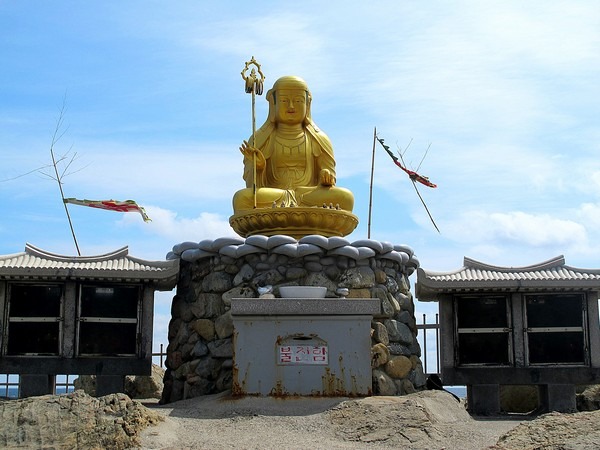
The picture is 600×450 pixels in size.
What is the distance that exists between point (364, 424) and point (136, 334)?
13.3ft

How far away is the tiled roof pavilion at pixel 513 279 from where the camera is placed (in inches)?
411

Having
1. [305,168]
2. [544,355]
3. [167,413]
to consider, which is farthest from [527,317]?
[167,413]

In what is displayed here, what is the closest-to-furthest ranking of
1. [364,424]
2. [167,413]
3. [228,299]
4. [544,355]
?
[364,424], [167,413], [228,299], [544,355]

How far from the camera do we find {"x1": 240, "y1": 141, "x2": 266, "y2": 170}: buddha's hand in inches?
451

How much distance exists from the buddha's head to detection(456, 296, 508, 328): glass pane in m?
3.58

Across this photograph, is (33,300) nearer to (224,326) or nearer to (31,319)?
(31,319)

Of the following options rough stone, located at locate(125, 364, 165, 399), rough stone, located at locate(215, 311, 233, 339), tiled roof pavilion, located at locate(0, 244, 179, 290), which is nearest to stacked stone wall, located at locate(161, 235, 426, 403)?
rough stone, located at locate(215, 311, 233, 339)

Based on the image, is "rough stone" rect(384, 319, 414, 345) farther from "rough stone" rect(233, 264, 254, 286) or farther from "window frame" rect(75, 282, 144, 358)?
"window frame" rect(75, 282, 144, 358)

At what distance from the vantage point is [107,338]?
1053 centimetres

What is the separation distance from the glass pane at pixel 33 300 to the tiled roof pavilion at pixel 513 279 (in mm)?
4543

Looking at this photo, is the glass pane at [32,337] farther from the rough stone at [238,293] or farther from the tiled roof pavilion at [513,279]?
the tiled roof pavilion at [513,279]

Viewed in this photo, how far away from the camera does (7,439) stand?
6516mm

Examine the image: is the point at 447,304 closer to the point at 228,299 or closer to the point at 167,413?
the point at 228,299

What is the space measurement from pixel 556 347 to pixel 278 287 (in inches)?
146
